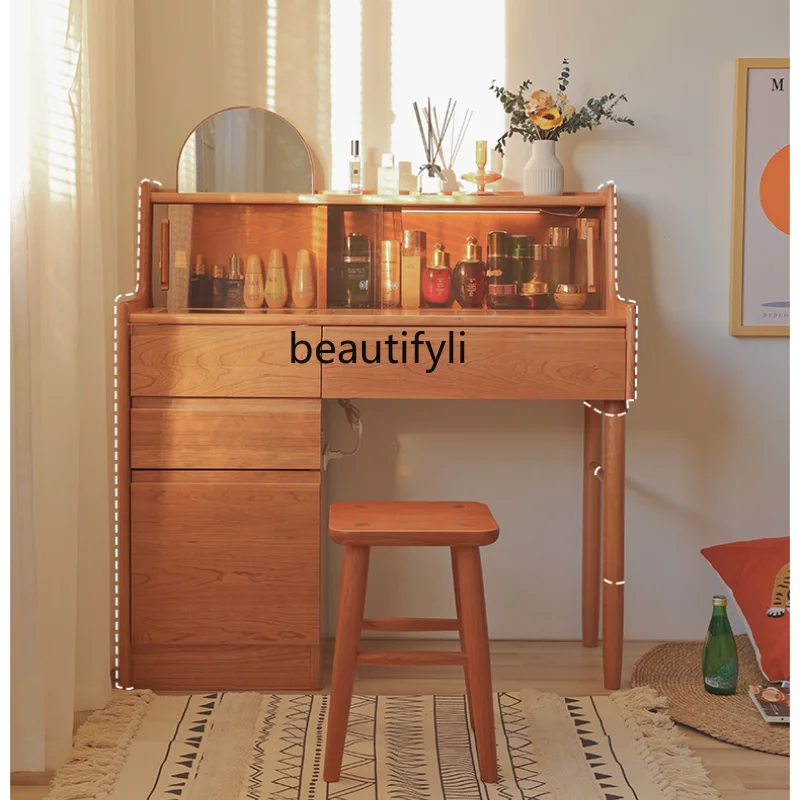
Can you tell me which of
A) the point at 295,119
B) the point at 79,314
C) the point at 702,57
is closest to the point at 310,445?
the point at 79,314

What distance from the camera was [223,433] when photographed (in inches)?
94.7

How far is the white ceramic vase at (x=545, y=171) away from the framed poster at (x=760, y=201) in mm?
486

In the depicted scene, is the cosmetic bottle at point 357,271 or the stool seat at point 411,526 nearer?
the stool seat at point 411,526

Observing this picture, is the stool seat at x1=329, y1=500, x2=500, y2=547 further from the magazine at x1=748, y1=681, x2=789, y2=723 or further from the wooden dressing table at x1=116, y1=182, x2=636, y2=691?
the magazine at x1=748, y1=681, x2=789, y2=723

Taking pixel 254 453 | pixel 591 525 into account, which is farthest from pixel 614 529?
pixel 254 453

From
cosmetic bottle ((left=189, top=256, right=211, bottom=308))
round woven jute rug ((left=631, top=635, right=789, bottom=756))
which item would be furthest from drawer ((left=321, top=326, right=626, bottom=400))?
round woven jute rug ((left=631, top=635, right=789, bottom=756))

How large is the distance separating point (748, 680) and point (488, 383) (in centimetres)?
96

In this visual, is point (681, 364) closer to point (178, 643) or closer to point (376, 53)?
point (376, 53)

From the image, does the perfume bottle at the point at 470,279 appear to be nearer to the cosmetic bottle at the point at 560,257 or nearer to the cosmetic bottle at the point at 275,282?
the cosmetic bottle at the point at 560,257

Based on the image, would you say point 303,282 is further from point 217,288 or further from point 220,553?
point 220,553

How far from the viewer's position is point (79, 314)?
2.18 meters

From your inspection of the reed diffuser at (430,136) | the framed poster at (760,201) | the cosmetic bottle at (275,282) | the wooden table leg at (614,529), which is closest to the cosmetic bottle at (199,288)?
the cosmetic bottle at (275,282)

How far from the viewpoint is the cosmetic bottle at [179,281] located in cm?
272
